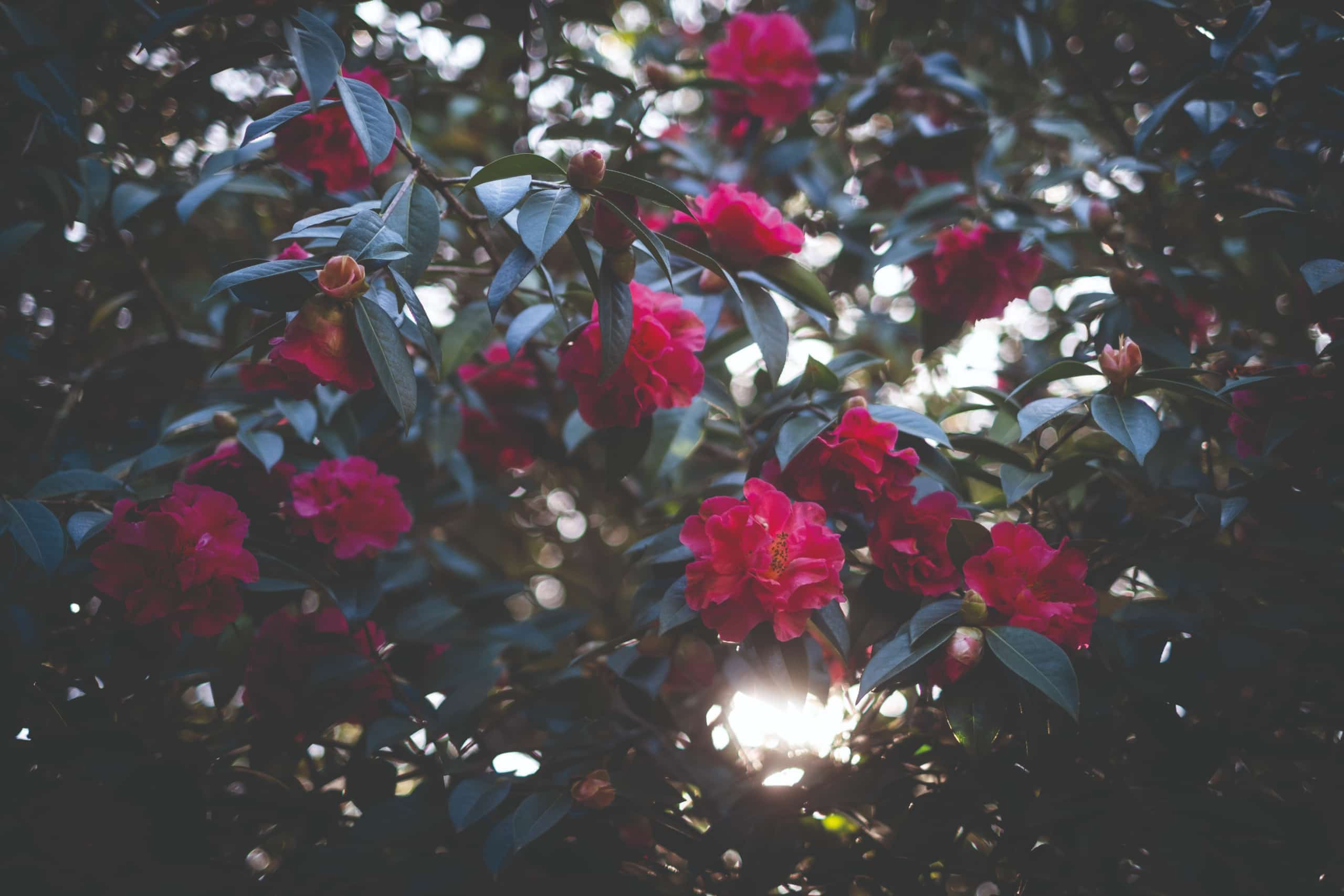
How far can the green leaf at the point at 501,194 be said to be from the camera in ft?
2.54

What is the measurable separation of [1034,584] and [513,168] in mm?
764

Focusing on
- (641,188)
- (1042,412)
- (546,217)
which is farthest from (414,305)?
(1042,412)

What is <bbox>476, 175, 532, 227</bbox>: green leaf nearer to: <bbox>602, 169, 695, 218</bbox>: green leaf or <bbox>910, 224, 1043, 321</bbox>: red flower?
<bbox>602, 169, 695, 218</bbox>: green leaf

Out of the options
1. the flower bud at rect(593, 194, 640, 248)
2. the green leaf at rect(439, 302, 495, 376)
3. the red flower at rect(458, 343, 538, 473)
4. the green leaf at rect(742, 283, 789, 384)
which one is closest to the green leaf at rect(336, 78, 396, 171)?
the flower bud at rect(593, 194, 640, 248)

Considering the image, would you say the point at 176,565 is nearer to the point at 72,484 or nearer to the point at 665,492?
the point at 72,484

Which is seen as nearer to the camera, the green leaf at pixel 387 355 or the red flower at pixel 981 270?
the green leaf at pixel 387 355

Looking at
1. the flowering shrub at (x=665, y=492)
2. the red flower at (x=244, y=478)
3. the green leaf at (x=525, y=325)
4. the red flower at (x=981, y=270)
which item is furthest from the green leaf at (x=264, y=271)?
the red flower at (x=981, y=270)

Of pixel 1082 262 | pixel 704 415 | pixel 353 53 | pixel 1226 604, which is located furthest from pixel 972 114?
pixel 353 53

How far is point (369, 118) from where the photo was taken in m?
0.83

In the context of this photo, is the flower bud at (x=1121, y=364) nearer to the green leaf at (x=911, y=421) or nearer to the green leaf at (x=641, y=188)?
the green leaf at (x=911, y=421)

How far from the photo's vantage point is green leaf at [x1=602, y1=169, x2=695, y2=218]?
819 millimetres

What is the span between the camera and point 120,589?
3.05ft

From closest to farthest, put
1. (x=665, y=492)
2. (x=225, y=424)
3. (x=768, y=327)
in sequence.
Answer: (x=768, y=327) < (x=225, y=424) < (x=665, y=492)

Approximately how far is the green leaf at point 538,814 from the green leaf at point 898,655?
15.5 inches
